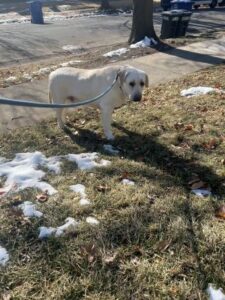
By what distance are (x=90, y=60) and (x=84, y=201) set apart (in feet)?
23.2

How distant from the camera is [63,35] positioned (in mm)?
17141

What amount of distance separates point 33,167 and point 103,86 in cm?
154

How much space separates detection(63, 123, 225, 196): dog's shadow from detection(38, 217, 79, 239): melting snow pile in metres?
1.08

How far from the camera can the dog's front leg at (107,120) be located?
17.4 feet

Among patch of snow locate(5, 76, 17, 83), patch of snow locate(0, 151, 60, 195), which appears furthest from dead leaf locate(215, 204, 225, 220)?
patch of snow locate(5, 76, 17, 83)

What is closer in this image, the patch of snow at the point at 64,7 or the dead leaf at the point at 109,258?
the dead leaf at the point at 109,258

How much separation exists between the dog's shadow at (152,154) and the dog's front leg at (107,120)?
91 mm

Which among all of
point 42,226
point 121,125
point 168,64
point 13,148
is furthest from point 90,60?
point 42,226

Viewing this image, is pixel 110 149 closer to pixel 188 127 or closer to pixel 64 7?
pixel 188 127

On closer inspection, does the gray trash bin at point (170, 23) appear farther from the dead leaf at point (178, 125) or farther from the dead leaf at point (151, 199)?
the dead leaf at point (151, 199)

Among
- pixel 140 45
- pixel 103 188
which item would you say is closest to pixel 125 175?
pixel 103 188

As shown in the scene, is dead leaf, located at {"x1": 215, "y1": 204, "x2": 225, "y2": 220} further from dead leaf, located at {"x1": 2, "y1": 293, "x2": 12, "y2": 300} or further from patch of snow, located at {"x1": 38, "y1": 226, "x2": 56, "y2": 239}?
dead leaf, located at {"x1": 2, "y1": 293, "x2": 12, "y2": 300}

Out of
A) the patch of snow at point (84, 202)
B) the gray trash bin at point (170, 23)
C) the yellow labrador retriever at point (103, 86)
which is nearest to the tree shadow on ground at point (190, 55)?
the gray trash bin at point (170, 23)

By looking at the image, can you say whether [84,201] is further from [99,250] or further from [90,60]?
[90,60]
